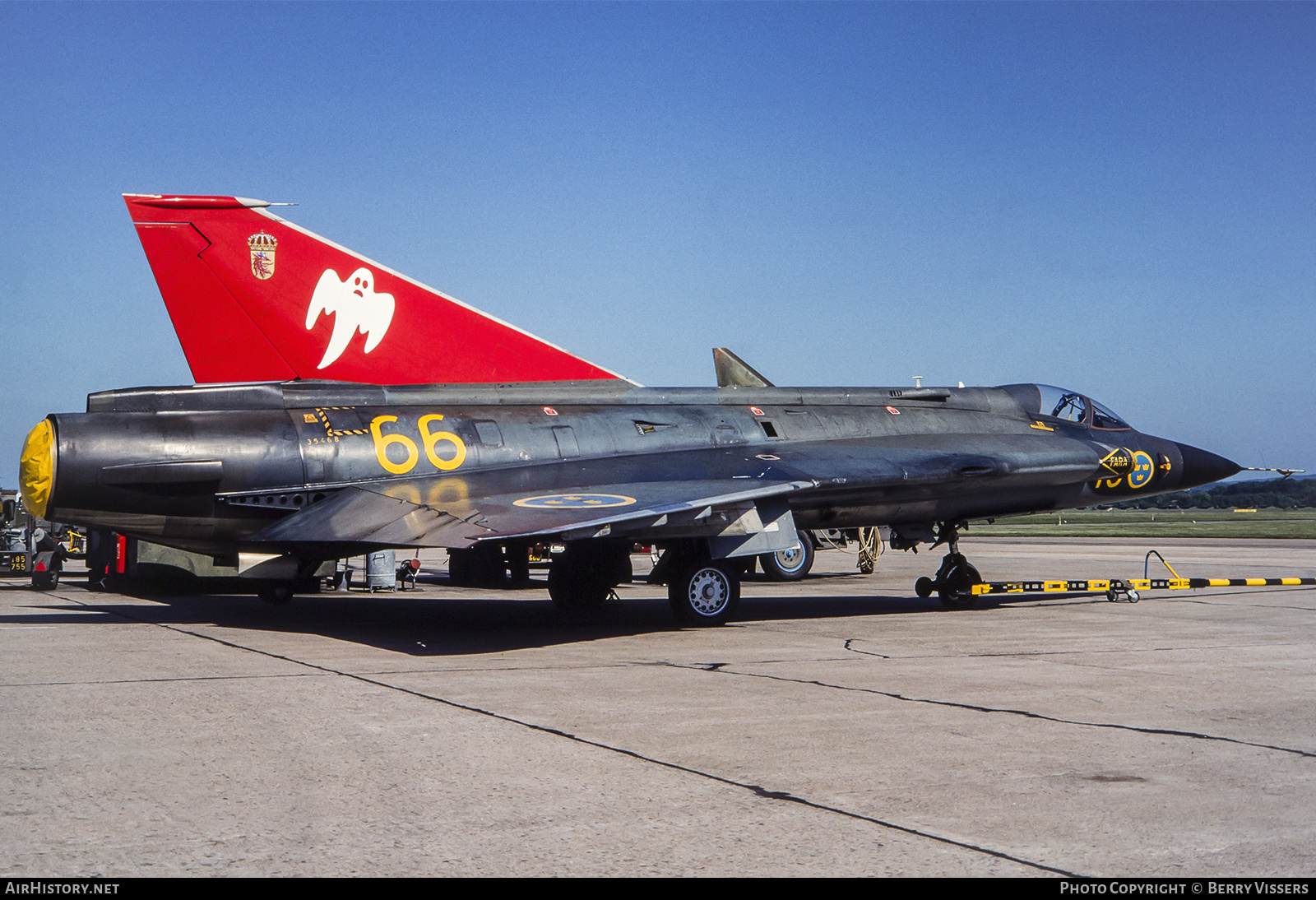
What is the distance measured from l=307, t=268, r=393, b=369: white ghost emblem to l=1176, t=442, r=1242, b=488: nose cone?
497 inches

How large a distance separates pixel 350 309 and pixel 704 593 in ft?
19.3

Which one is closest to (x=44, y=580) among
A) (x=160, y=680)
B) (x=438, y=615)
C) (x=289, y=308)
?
(x=438, y=615)

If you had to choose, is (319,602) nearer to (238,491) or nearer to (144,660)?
(238,491)

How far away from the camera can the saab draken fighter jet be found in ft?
39.9

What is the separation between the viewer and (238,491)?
12570 mm

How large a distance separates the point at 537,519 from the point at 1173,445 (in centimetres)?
1195

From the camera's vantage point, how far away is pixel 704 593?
45.4 ft

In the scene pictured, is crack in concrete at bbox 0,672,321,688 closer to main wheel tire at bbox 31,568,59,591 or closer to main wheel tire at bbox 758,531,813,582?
main wheel tire at bbox 31,568,59,591

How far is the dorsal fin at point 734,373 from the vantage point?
66.1 ft

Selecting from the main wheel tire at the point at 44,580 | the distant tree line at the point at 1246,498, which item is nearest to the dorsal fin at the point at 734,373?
the main wheel tire at the point at 44,580

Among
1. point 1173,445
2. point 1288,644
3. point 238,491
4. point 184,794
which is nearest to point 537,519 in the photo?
point 238,491

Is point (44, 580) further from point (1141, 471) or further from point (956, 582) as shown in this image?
point (1141, 471)

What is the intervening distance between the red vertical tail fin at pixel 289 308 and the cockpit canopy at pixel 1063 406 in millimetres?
8416

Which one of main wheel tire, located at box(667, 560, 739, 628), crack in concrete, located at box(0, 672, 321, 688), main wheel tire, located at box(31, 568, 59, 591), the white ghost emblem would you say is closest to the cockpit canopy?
main wheel tire, located at box(667, 560, 739, 628)
